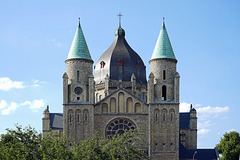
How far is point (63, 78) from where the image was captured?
62250mm

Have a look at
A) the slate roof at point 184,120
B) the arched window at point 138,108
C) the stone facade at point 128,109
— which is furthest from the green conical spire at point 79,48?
the slate roof at point 184,120

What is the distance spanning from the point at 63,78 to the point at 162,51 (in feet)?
48.3

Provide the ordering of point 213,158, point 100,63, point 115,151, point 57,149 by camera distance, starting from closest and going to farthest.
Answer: point 57,149 < point 115,151 < point 213,158 < point 100,63

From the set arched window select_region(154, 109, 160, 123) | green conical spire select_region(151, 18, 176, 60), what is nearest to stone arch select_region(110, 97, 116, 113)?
arched window select_region(154, 109, 160, 123)

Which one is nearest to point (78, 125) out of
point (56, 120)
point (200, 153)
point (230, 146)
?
point (56, 120)

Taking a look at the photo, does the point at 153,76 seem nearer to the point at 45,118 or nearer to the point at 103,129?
the point at 103,129

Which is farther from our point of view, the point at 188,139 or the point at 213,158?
the point at 188,139

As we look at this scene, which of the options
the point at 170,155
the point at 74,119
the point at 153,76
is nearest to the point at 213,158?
the point at 170,155

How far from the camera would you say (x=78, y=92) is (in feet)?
206

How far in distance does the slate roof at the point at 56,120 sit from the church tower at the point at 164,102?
22239 millimetres

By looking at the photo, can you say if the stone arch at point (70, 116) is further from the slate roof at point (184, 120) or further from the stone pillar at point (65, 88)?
the slate roof at point (184, 120)

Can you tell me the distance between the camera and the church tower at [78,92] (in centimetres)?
6116

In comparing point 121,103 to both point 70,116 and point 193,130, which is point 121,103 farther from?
point 193,130

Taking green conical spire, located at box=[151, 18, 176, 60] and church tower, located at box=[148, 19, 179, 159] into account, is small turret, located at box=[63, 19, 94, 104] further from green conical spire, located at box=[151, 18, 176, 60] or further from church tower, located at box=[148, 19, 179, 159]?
green conical spire, located at box=[151, 18, 176, 60]
